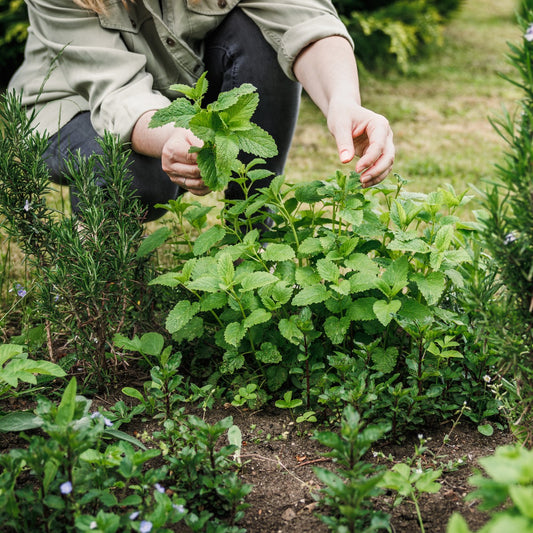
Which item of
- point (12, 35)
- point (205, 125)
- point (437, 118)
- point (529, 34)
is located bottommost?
point (437, 118)

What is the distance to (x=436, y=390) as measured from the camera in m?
1.53

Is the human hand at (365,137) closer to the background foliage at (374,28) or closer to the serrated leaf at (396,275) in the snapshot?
the serrated leaf at (396,275)

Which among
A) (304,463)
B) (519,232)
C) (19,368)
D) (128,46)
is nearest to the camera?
(519,232)

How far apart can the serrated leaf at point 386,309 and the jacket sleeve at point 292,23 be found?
98 centimetres

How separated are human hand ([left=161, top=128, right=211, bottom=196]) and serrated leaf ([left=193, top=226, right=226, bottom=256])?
0.43ft

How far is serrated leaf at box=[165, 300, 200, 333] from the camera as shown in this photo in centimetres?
169

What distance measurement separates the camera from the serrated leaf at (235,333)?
160 cm

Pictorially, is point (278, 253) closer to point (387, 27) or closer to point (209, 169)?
point (209, 169)

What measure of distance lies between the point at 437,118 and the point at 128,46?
3223 millimetres

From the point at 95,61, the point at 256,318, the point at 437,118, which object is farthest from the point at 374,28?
the point at 256,318

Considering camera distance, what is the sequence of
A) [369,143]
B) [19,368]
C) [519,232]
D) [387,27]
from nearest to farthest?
[519,232]
[19,368]
[369,143]
[387,27]

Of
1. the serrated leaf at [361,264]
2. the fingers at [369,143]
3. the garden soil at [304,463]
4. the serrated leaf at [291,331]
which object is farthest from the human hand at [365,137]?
the garden soil at [304,463]

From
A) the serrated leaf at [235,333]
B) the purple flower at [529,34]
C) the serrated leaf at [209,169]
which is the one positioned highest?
the purple flower at [529,34]

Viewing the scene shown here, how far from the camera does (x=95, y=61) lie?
214 centimetres
